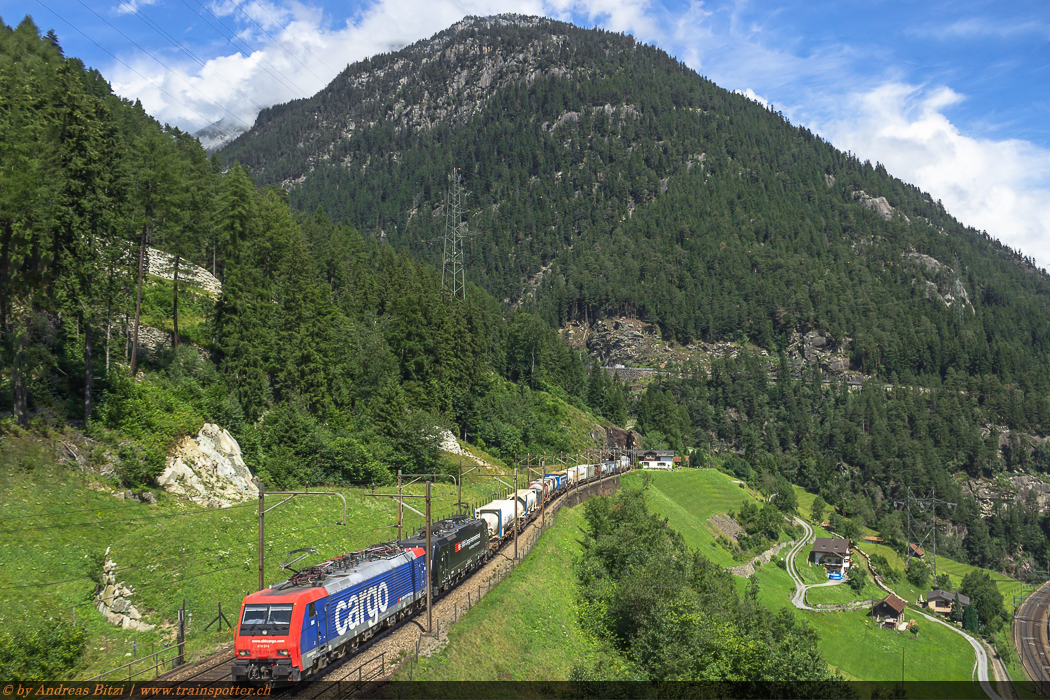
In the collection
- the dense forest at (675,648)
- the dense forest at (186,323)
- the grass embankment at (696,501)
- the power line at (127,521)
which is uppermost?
the dense forest at (186,323)

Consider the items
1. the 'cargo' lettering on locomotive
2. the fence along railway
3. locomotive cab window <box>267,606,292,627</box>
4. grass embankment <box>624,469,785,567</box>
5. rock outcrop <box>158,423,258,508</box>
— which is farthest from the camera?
grass embankment <box>624,469,785,567</box>

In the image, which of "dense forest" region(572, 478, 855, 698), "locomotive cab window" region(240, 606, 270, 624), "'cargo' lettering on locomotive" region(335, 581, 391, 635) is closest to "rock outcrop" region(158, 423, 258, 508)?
"'cargo' lettering on locomotive" region(335, 581, 391, 635)

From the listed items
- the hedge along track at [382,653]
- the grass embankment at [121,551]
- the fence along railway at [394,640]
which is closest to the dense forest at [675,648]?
the fence along railway at [394,640]

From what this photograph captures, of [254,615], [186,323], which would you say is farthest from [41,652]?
[186,323]

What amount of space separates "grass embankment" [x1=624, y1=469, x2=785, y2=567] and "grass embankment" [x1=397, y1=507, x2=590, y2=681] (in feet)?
142

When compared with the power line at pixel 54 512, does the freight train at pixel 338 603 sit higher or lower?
lower

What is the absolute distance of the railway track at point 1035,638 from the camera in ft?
343

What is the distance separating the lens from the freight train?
934 inches

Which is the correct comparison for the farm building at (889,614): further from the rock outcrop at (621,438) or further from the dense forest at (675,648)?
the dense forest at (675,648)

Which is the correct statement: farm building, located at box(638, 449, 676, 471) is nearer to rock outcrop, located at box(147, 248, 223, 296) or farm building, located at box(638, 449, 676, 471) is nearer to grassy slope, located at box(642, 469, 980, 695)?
grassy slope, located at box(642, 469, 980, 695)

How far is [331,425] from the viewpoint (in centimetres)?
6444

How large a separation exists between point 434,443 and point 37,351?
36.9 m

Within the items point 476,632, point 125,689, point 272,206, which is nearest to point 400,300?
point 272,206

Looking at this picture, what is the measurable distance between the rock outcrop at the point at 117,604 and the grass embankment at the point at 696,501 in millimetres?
66952
